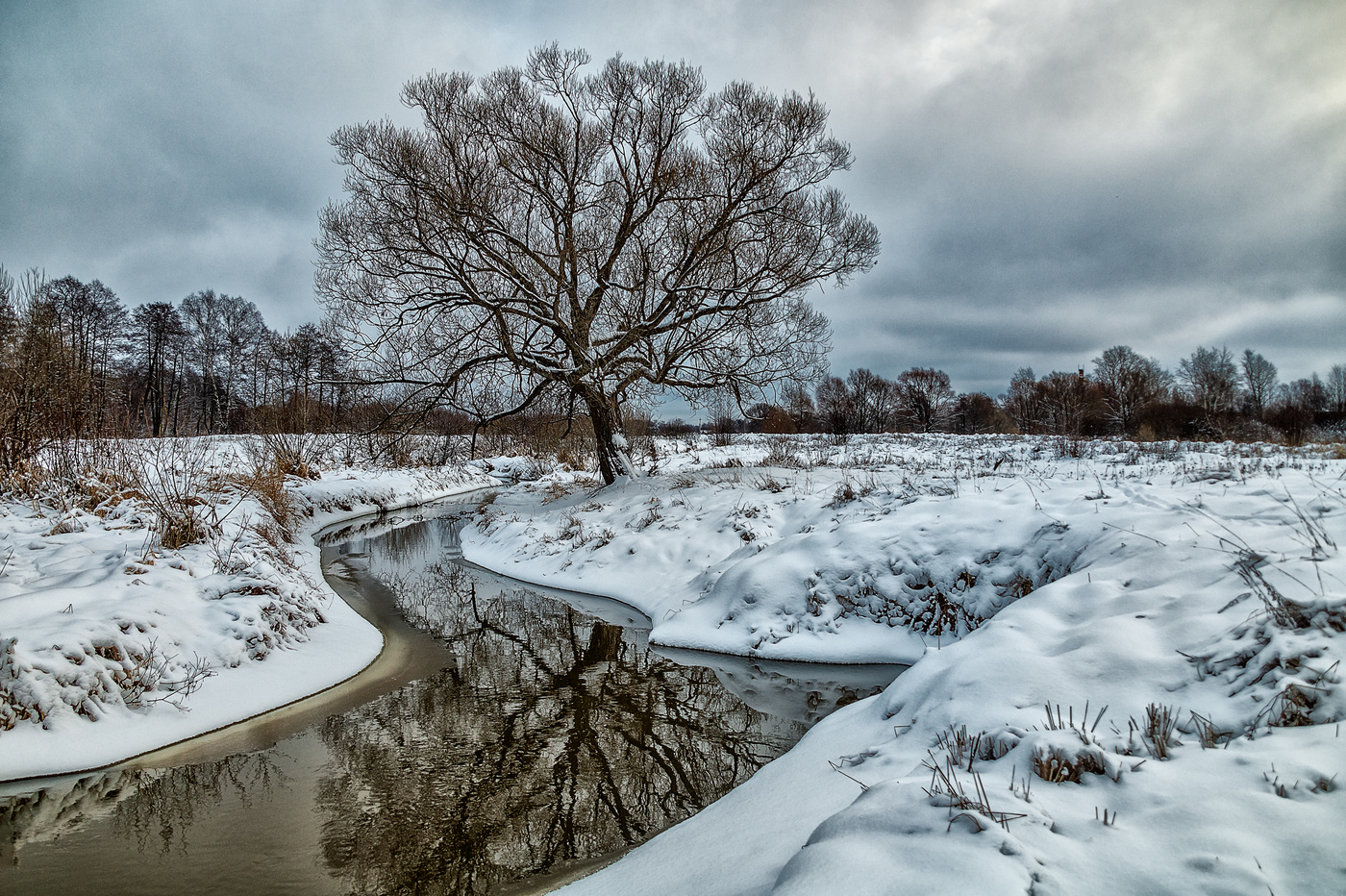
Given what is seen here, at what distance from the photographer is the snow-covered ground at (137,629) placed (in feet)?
14.7

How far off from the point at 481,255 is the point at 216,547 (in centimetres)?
798

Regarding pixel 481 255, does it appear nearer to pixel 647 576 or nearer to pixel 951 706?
pixel 647 576

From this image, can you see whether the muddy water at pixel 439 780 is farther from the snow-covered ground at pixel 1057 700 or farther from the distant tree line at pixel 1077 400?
the distant tree line at pixel 1077 400

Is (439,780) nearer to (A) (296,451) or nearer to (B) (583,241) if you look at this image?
(B) (583,241)

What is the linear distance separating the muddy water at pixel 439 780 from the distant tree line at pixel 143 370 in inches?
302

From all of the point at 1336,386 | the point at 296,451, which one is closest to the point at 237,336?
the point at 296,451

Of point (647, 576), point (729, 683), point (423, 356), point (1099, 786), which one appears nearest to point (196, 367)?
point (423, 356)

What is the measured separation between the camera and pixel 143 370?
43.2m

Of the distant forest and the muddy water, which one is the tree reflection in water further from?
the distant forest

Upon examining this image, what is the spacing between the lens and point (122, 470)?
9734 millimetres

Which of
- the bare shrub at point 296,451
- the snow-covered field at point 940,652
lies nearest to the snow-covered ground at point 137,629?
the snow-covered field at point 940,652

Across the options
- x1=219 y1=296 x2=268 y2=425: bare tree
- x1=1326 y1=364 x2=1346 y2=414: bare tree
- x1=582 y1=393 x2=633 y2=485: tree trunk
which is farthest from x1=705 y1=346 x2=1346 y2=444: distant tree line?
x1=219 y1=296 x2=268 y2=425: bare tree

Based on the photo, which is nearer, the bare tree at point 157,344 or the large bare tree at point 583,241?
the large bare tree at point 583,241

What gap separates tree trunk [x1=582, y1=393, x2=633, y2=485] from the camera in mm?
14703
